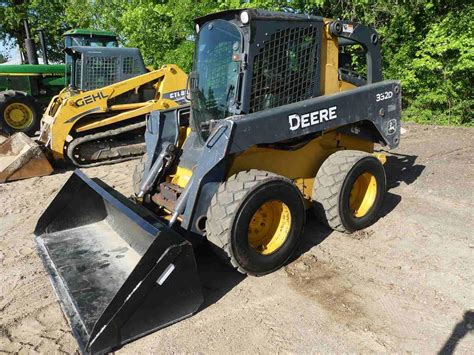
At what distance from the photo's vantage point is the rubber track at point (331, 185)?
12.8ft

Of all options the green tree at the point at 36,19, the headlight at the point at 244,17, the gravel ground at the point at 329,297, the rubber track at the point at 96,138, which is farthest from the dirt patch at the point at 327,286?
the green tree at the point at 36,19

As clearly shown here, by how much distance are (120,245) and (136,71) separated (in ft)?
18.5

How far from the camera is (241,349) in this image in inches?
105

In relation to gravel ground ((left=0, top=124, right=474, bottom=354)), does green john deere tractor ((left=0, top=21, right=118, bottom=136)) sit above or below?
above

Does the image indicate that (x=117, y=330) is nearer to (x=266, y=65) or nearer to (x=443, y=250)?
→ (x=266, y=65)

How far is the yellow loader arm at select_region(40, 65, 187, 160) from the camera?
723 cm

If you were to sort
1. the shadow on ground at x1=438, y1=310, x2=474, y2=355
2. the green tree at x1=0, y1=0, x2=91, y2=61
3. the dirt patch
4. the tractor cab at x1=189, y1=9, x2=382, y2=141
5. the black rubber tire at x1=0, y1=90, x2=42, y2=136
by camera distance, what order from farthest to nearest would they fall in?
the green tree at x1=0, y1=0, x2=91, y2=61
the black rubber tire at x1=0, y1=90, x2=42, y2=136
the tractor cab at x1=189, y1=9, x2=382, y2=141
the dirt patch
the shadow on ground at x1=438, y1=310, x2=474, y2=355

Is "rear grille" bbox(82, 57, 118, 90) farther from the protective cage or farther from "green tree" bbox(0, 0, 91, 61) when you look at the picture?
"green tree" bbox(0, 0, 91, 61)

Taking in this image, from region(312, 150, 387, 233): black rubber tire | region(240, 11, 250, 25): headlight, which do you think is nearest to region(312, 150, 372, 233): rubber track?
region(312, 150, 387, 233): black rubber tire

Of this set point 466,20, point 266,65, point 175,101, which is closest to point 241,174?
point 266,65

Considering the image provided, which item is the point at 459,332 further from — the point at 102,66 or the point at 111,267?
the point at 102,66

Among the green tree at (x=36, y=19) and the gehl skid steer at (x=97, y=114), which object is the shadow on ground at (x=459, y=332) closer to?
the gehl skid steer at (x=97, y=114)

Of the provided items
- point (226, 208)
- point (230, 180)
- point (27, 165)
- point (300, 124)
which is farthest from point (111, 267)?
point (27, 165)

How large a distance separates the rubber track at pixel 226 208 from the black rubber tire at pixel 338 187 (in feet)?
2.86
